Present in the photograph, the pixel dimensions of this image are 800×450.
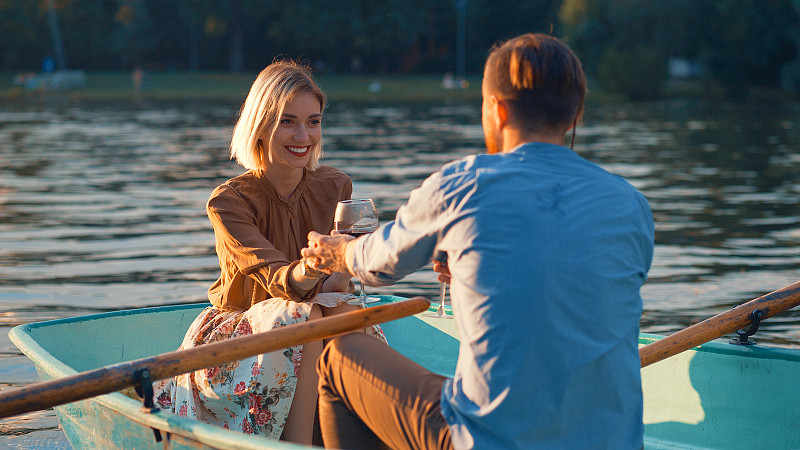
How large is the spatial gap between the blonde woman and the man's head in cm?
121

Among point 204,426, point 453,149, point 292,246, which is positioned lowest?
point 453,149

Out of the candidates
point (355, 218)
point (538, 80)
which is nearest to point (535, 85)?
point (538, 80)

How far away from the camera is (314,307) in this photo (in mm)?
3920

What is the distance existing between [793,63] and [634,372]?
50177mm

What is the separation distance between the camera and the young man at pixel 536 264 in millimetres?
2547

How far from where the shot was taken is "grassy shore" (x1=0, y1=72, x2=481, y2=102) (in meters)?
45.1

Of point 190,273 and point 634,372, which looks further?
point 190,273

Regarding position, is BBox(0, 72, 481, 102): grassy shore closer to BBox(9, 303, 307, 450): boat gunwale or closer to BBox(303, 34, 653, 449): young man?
BBox(9, 303, 307, 450): boat gunwale

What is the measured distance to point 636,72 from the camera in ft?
156

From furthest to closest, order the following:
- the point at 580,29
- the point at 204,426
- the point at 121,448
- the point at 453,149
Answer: the point at 580,29 → the point at 453,149 → the point at 121,448 → the point at 204,426

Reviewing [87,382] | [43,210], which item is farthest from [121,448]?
[43,210]

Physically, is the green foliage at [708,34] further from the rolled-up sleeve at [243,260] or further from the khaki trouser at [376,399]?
the khaki trouser at [376,399]

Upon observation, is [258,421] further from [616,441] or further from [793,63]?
[793,63]

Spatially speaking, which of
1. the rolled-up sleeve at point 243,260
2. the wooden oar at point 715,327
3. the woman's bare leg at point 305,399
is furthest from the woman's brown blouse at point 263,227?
the wooden oar at point 715,327
